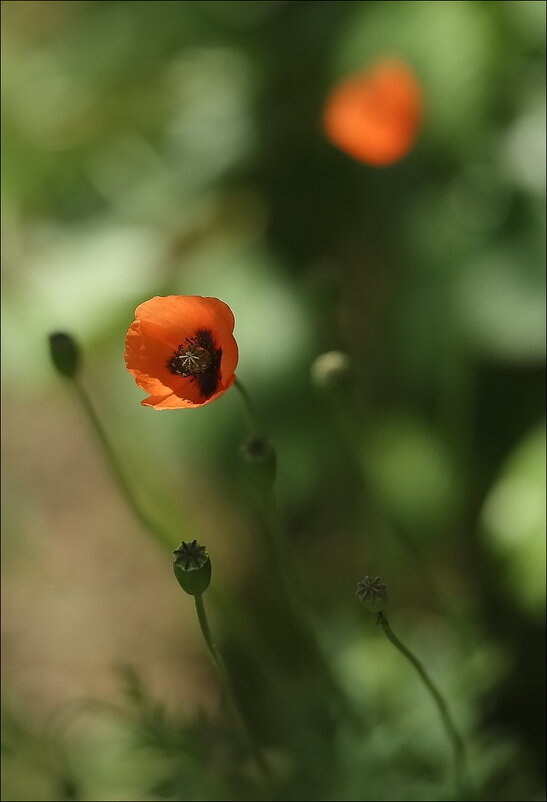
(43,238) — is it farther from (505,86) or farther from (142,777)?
(142,777)

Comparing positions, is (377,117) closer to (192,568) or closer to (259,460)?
(259,460)

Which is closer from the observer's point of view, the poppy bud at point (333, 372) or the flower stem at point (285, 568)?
the flower stem at point (285, 568)

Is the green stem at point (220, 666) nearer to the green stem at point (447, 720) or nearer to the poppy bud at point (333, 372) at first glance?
the green stem at point (447, 720)

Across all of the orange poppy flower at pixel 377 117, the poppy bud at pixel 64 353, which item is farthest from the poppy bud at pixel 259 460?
the orange poppy flower at pixel 377 117

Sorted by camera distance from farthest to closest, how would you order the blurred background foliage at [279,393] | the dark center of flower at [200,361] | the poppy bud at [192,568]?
1. the blurred background foliage at [279,393]
2. the dark center of flower at [200,361]
3. the poppy bud at [192,568]

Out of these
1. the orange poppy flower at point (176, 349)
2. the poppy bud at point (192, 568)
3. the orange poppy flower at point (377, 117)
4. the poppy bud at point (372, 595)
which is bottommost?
the poppy bud at point (372, 595)

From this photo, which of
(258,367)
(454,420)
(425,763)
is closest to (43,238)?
(258,367)
